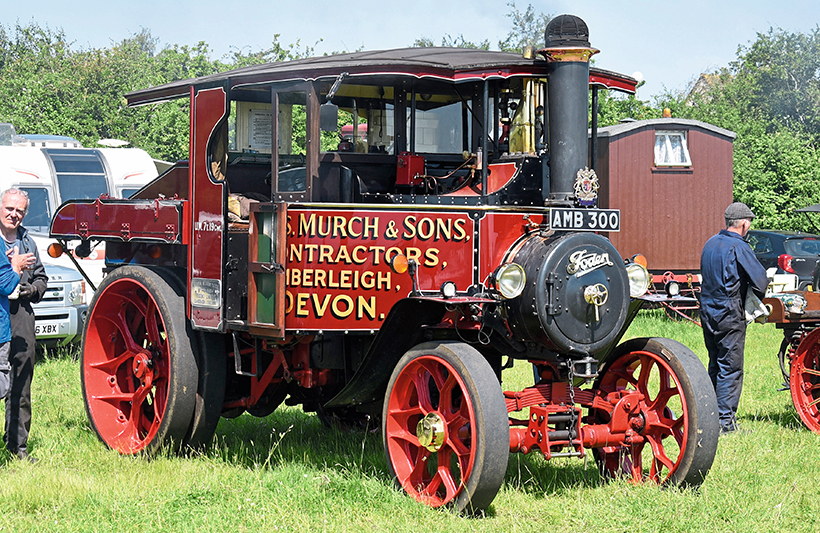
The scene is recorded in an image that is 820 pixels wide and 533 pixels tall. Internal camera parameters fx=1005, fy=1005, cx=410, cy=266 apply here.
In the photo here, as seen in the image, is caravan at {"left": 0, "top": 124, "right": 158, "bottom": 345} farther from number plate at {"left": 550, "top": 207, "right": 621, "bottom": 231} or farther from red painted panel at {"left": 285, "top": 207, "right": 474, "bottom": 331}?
number plate at {"left": 550, "top": 207, "right": 621, "bottom": 231}

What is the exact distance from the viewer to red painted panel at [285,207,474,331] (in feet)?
19.0

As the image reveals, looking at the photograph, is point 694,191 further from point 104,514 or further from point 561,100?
point 104,514

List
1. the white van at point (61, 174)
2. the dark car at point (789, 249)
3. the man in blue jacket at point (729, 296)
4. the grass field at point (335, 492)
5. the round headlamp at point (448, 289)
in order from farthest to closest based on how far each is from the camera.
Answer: the dark car at point (789, 249)
the white van at point (61, 174)
the man in blue jacket at point (729, 296)
the round headlamp at point (448, 289)
the grass field at point (335, 492)

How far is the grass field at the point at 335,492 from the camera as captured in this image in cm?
526

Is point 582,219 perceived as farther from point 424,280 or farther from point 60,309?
point 60,309

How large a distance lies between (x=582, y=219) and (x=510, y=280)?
626mm

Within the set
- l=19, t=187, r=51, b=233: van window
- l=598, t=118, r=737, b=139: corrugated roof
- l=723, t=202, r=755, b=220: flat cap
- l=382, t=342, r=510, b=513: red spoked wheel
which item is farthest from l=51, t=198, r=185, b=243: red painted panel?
l=598, t=118, r=737, b=139: corrugated roof

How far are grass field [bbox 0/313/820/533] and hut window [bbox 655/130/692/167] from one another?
10830mm

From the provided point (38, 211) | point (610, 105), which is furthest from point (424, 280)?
point (610, 105)

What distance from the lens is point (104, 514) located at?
546 cm

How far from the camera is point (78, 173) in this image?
13.4 metres

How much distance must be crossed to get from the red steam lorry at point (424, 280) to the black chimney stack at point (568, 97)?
0.01 metres

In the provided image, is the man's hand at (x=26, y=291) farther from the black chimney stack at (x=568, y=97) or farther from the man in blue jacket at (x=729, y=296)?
the man in blue jacket at (x=729, y=296)

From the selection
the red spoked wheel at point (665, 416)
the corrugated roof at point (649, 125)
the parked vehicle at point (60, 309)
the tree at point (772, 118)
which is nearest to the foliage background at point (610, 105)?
the tree at point (772, 118)
